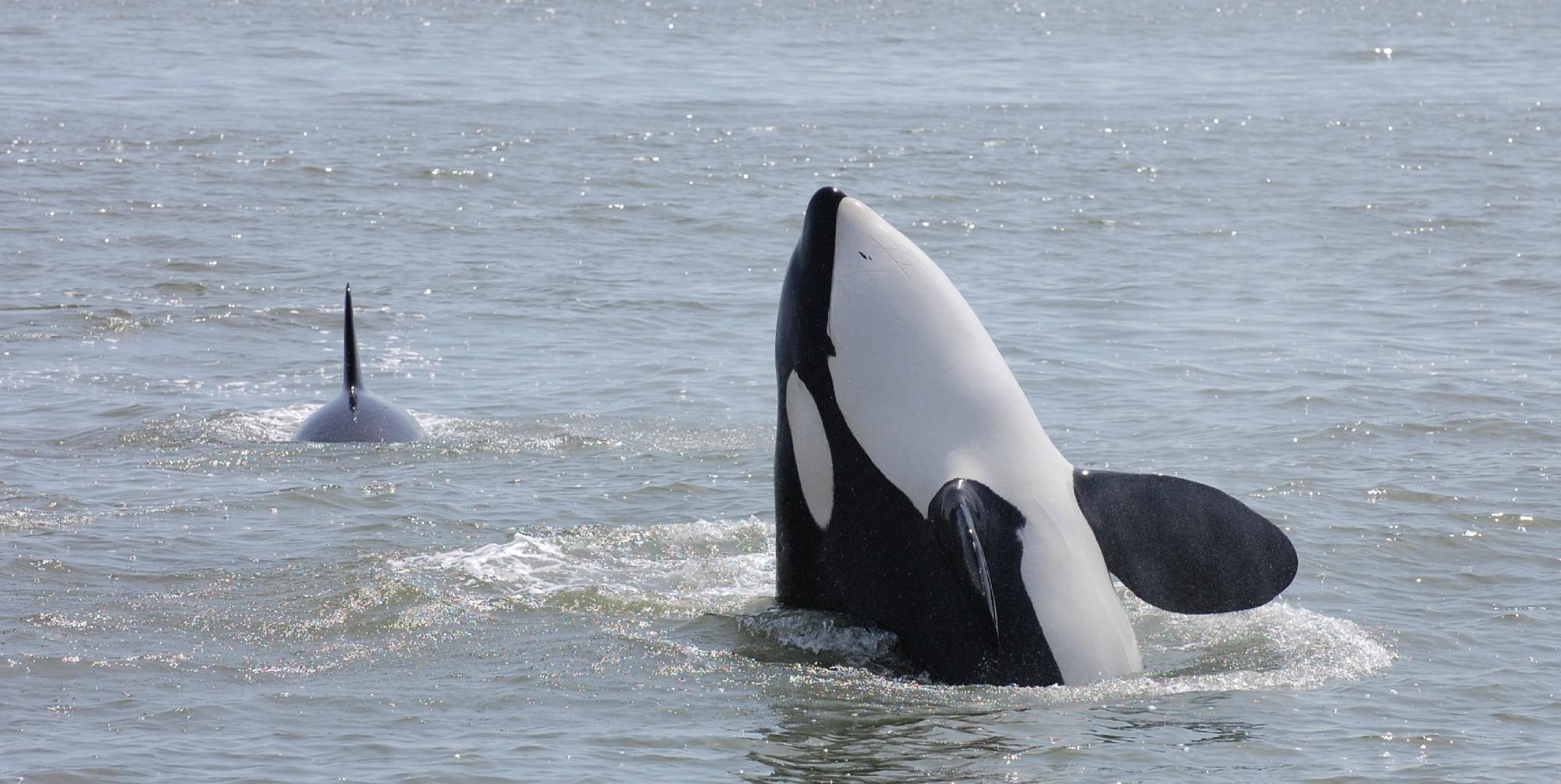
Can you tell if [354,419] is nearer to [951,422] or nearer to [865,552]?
[865,552]

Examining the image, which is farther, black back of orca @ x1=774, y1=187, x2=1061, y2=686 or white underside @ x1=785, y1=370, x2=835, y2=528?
white underside @ x1=785, y1=370, x2=835, y2=528

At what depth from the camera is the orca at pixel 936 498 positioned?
29.5 feet

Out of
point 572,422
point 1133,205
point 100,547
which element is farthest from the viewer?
point 1133,205

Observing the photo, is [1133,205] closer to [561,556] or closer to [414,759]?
[561,556]

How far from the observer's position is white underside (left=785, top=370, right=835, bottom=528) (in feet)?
30.3

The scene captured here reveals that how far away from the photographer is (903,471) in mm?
9062

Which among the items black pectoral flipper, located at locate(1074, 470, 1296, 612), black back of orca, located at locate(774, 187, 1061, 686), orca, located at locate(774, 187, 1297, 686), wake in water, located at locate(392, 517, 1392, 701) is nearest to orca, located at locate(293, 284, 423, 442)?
wake in water, located at locate(392, 517, 1392, 701)

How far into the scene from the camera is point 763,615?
10.5m

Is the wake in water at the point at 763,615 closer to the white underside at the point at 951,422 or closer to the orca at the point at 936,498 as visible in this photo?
the orca at the point at 936,498

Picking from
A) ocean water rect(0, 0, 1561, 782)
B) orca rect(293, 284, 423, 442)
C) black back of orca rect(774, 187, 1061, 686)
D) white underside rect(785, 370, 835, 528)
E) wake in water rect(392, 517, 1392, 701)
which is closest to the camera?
black back of orca rect(774, 187, 1061, 686)

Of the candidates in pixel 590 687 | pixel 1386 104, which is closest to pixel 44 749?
pixel 590 687

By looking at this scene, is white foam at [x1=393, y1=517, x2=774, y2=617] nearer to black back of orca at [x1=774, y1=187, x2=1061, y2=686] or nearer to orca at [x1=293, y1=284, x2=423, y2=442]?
black back of orca at [x1=774, y1=187, x2=1061, y2=686]

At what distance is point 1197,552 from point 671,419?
8205 mm

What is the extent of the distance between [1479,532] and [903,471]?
5869 millimetres
